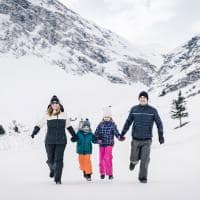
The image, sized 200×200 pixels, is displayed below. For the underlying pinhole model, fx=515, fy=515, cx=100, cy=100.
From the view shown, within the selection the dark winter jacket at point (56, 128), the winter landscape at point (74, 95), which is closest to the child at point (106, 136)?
the dark winter jacket at point (56, 128)

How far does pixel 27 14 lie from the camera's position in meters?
185

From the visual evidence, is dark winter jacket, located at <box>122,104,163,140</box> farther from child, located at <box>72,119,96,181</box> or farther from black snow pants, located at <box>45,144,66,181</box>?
black snow pants, located at <box>45,144,66,181</box>

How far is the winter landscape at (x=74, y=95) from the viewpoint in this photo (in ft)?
38.3

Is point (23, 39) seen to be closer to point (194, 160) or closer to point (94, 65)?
point (94, 65)

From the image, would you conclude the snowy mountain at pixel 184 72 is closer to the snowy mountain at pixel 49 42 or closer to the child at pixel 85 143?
the snowy mountain at pixel 49 42

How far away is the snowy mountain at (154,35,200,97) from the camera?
105m

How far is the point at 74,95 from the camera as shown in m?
130

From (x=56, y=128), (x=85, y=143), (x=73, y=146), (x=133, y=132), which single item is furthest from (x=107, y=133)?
(x=73, y=146)

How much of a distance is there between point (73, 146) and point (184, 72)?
85.3 meters

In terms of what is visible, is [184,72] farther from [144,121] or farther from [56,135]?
[56,135]

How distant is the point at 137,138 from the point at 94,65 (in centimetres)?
16935

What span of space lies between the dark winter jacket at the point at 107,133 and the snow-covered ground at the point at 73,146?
1.05 meters

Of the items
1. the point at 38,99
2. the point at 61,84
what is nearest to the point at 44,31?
the point at 61,84

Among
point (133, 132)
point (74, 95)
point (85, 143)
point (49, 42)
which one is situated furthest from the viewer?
point (49, 42)
